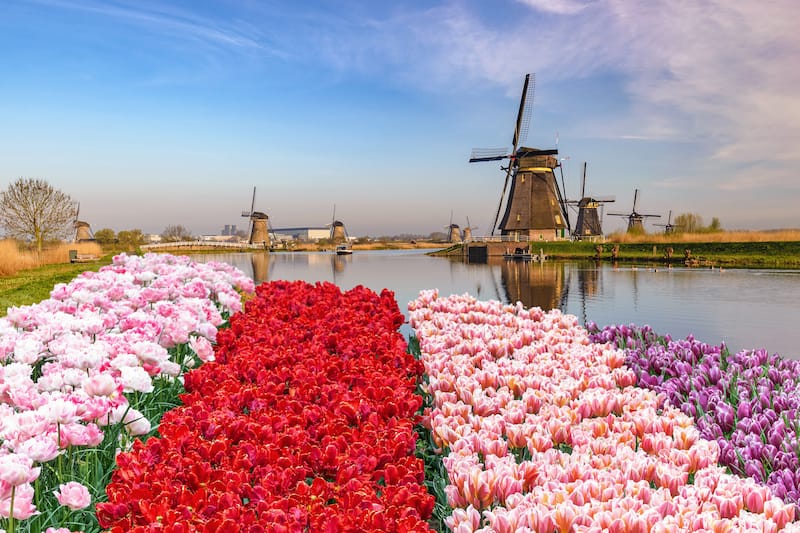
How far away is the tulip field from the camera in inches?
91.1

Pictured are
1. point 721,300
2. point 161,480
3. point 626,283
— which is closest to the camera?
point 161,480

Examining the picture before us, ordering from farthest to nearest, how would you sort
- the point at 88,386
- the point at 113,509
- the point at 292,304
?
the point at 292,304, the point at 88,386, the point at 113,509

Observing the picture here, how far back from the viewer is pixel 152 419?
3.95 meters

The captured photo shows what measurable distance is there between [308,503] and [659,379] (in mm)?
3686

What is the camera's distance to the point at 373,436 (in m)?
2.99

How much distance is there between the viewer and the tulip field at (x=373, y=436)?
231cm

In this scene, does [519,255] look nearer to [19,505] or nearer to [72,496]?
[72,496]

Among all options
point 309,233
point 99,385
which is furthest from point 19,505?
point 309,233

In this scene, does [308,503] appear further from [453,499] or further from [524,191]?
[524,191]

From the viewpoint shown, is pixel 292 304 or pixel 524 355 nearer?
pixel 524 355

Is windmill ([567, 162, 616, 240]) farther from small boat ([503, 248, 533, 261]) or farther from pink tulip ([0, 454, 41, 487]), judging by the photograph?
pink tulip ([0, 454, 41, 487])

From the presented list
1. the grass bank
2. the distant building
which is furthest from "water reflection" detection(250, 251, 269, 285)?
the distant building

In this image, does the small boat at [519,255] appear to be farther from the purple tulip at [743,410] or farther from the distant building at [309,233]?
the distant building at [309,233]

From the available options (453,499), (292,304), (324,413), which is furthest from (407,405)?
(292,304)
